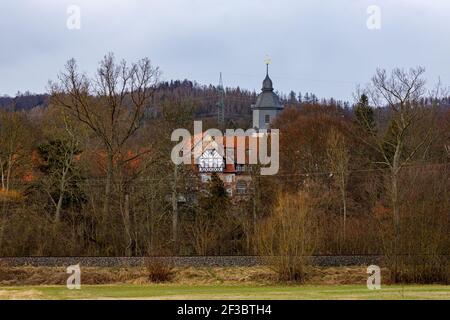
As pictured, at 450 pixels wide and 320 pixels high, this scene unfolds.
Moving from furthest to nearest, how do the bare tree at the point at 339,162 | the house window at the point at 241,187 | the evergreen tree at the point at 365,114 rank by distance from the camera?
1. the evergreen tree at the point at 365,114
2. the house window at the point at 241,187
3. the bare tree at the point at 339,162

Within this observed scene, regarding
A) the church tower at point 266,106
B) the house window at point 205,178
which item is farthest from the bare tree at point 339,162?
the church tower at point 266,106

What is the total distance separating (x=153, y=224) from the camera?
39.5 m

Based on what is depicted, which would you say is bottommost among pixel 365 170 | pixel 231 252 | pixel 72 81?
pixel 231 252

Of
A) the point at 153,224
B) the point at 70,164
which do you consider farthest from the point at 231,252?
the point at 70,164

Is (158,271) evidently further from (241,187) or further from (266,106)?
(266,106)

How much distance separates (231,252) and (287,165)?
102 feet

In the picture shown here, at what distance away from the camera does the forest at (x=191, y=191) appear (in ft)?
93.8

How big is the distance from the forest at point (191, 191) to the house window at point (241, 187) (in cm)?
147

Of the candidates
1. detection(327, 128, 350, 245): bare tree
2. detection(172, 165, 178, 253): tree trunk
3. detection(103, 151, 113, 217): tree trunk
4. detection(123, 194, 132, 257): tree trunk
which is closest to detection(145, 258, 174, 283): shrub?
detection(123, 194, 132, 257): tree trunk

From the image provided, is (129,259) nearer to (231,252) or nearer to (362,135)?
(231,252)

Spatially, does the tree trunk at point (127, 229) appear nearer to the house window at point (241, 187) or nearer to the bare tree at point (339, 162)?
the house window at point (241, 187)

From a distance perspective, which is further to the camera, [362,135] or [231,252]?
[362,135]

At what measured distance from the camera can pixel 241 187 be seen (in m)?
55.9

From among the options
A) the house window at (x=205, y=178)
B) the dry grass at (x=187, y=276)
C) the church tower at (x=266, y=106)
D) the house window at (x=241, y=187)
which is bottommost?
the dry grass at (x=187, y=276)
